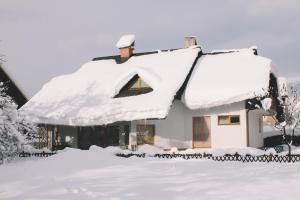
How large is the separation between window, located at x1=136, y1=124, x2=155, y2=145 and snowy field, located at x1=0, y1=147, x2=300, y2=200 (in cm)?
731

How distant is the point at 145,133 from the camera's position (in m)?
26.6

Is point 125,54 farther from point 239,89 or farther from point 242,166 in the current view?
point 242,166

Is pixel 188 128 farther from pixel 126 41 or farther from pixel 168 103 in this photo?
pixel 126 41

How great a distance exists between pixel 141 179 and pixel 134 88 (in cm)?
1505

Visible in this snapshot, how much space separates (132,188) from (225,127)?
14.1m

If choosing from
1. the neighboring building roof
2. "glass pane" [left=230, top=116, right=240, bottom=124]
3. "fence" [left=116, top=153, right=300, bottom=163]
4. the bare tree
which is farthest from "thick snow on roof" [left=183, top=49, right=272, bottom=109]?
the neighboring building roof

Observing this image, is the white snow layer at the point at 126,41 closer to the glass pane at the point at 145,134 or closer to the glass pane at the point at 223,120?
the glass pane at the point at 145,134

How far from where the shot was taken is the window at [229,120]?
2497 centimetres

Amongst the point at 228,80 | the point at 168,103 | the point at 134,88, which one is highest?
the point at 228,80

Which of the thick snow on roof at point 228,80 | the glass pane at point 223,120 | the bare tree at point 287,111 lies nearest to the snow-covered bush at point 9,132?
the thick snow on roof at point 228,80

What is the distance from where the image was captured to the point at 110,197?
10789 millimetres

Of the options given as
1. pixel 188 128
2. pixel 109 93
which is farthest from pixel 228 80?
pixel 109 93

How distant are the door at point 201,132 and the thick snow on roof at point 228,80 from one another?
1.25 m

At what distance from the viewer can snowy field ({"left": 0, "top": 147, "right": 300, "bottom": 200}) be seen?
11.0 meters
